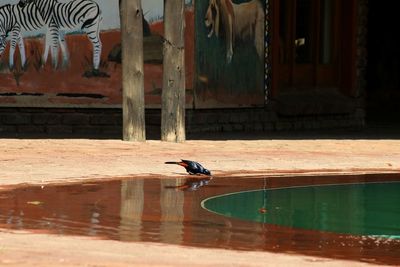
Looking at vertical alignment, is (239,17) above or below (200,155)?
above

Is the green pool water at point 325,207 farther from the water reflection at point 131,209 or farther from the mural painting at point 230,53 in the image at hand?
the mural painting at point 230,53

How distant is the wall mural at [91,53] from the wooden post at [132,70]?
7.48ft

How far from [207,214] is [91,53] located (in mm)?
11225

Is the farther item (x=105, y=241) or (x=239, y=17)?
(x=239, y=17)

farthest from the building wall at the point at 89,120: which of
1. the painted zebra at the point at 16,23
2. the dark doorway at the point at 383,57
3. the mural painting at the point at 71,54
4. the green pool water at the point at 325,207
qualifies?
the dark doorway at the point at 383,57

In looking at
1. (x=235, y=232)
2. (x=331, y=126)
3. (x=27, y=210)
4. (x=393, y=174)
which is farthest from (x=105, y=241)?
(x=331, y=126)

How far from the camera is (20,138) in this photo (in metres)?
20.6

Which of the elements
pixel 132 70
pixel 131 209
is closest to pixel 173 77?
pixel 132 70

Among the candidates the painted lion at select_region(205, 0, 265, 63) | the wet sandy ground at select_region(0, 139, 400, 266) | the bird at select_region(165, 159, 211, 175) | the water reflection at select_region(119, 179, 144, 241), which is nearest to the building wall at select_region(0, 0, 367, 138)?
the painted lion at select_region(205, 0, 265, 63)

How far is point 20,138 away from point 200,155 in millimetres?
4344

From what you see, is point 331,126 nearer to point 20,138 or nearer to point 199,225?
point 20,138

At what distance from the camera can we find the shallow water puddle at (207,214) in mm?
9594

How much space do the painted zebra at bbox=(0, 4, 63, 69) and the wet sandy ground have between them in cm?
341

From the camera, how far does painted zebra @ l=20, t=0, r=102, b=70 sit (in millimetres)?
22312
